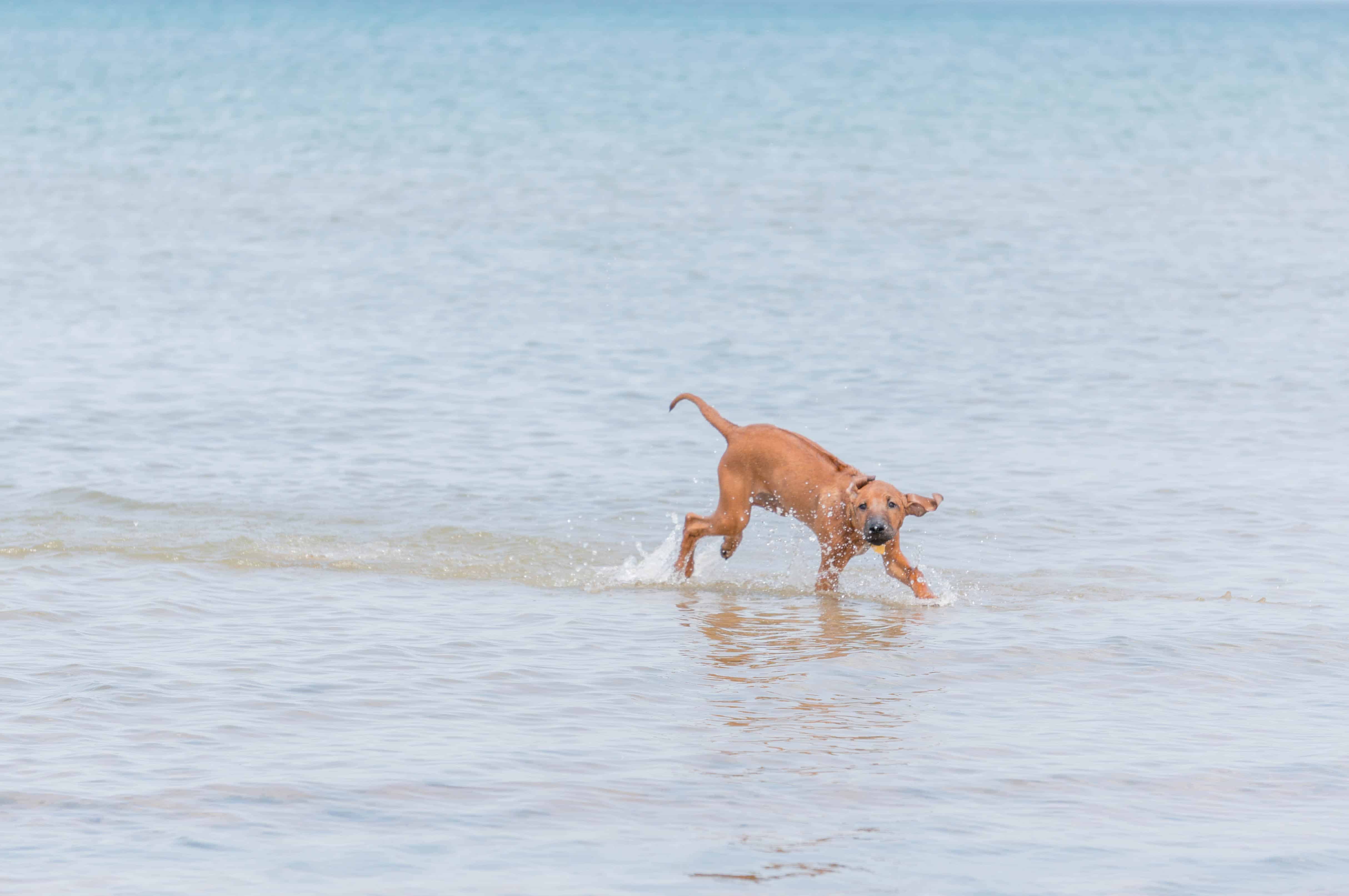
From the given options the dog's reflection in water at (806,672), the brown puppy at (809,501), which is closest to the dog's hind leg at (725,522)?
the brown puppy at (809,501)

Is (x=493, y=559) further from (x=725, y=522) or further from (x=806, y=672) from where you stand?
(x=806, y=672)

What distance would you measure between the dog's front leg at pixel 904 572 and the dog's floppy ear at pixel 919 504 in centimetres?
32

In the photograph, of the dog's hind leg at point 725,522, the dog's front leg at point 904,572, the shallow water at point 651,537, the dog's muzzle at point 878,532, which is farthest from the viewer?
the dog's hind leg at point 725,522

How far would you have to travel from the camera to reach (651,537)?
11.2 metres

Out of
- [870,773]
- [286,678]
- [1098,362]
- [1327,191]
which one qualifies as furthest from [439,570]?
[1327,191]

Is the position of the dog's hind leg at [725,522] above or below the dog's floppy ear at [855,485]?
below

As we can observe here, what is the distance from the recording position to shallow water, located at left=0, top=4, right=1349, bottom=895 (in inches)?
237

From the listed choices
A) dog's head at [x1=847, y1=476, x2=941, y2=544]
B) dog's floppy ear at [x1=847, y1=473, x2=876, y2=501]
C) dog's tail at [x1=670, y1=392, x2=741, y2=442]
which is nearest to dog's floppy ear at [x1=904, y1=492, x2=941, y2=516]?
dog's head at [x1=847, y1=476, x2=941, y2=544]

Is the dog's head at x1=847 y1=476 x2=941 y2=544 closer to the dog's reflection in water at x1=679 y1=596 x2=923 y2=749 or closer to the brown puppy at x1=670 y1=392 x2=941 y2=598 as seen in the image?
the brown puppy at x1=670 y1=392 x2=941 y2=598

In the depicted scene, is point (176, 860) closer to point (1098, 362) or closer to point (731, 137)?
point (1098, 362)

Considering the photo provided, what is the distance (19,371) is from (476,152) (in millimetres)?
21855

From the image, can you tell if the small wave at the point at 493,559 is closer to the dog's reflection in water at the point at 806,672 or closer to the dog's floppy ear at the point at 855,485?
the dog's reflection in water at the point at 806,672

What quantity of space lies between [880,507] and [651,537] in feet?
8.13

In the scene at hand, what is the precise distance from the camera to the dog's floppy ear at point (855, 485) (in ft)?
30.1
